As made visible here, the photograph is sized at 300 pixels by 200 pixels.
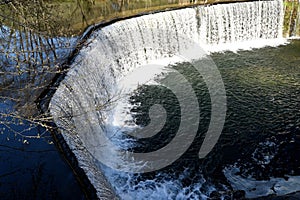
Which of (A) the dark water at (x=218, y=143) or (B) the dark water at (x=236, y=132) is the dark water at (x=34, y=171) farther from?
(B) the dark water at (x=236, y=132)

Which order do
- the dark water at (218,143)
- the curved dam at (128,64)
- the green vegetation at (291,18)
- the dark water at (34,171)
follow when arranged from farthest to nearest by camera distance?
the green vegetation at (291,18), the curved dam at (128,64), the dark water at (218,143), the dark water at (34,171)

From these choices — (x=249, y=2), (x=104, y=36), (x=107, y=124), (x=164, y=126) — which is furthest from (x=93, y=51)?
(x=249, y=2)

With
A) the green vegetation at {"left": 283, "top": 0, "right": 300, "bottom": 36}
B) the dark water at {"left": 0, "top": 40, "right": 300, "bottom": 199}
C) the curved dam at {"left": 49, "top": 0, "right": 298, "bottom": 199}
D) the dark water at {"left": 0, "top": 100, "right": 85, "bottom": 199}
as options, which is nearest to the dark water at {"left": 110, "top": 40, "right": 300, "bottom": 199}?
the dark water at {"left": 0, "top": 40, "right": 300, "bottom": 199}

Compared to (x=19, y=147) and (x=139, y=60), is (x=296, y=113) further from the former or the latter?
(x=19, y=147)

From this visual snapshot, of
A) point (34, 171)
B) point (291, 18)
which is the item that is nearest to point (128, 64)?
point (34, 171)

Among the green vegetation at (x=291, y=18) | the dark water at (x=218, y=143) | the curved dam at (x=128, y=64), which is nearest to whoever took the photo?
the dark water at (x=218, y=143)

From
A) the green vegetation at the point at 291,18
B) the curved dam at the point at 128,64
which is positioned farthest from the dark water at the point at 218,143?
the green vegetation at the point at 291,18

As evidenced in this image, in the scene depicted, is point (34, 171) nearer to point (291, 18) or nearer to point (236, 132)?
point (236, 132)
